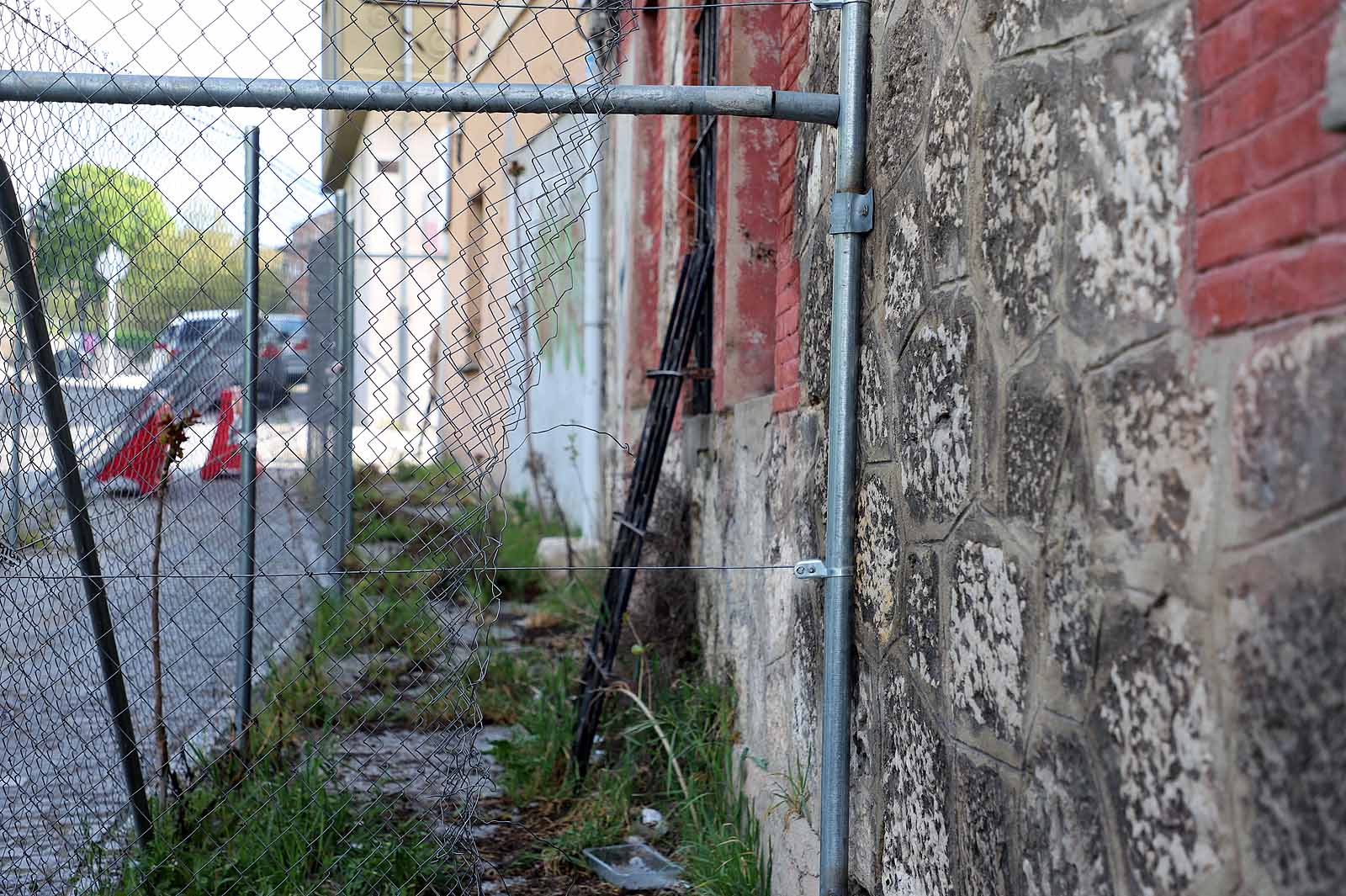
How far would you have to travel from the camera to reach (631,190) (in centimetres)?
682

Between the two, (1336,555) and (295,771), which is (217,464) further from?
(1336,555)

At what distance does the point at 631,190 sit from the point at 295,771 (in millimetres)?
4268

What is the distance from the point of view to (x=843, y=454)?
238cm

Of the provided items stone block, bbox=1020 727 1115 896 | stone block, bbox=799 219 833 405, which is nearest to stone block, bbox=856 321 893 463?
stone block, bbox=799 219 833 405

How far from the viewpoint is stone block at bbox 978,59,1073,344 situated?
154 centimetres

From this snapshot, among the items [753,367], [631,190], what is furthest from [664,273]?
[753,367]

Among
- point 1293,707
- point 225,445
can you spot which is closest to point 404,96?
point 1293,707

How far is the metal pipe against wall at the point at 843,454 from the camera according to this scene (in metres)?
2.35

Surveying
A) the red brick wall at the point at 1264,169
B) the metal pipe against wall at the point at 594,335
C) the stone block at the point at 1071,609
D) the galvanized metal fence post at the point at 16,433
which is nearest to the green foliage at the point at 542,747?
the galvanized metal fence post at the point at 16,433

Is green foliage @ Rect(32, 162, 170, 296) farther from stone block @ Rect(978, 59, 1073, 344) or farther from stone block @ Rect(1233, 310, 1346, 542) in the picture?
stone block @ Rect(1233, 310, 1346, 542)

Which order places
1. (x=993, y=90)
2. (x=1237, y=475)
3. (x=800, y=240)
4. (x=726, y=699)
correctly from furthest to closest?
(x=726, y=699) → (x=800, y=240) → (x=993, y=90) → (x=1237, y=475)

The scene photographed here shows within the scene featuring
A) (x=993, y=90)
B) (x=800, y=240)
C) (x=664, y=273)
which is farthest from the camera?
(x=664, y=273)

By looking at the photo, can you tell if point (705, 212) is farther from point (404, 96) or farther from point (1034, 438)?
point (1034, 438)

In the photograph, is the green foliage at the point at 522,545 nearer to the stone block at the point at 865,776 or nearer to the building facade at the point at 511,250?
the building facade at the point at 511,250
